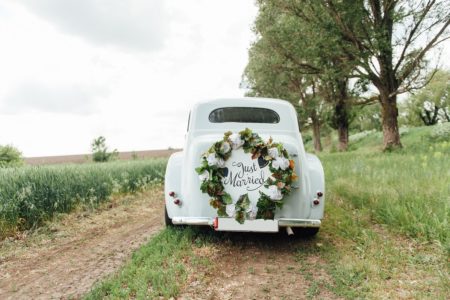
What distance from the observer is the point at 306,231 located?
5.64 m

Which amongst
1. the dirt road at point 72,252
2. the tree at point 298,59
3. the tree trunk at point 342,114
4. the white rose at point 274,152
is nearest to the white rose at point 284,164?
the white rose at point 274,152

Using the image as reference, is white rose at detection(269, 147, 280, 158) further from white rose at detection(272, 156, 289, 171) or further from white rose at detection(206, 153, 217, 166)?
white rose at detection(206, 153, 217, 166)

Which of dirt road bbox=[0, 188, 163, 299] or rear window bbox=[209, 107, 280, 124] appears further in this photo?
rear window bbox=[209, 107, 280, 124]

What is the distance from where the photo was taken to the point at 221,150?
489cm

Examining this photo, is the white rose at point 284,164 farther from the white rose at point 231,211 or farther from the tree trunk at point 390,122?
the tree trunk at point 390,122

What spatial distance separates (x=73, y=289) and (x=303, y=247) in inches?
127

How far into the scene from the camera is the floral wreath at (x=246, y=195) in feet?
15.8

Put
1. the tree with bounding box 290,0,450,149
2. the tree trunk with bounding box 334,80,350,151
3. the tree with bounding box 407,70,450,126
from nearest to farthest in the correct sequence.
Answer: the tree with bounding box 290,0,450,149
the tree trunk with bounding box 334,80,350,151
the tree with bounding box 407,70,450,126

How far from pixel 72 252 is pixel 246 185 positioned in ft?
10.7

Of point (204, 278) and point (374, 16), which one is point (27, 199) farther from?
point (374, 16)

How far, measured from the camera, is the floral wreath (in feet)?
15.8

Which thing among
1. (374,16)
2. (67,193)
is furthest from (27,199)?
(374,16)

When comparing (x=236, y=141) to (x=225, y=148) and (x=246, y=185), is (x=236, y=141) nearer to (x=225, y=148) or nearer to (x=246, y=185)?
(x=225, y=148)

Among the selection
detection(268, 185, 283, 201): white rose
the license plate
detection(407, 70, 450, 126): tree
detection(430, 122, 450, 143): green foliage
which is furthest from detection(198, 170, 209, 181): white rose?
detection(407, 70, 450, 126): tree
